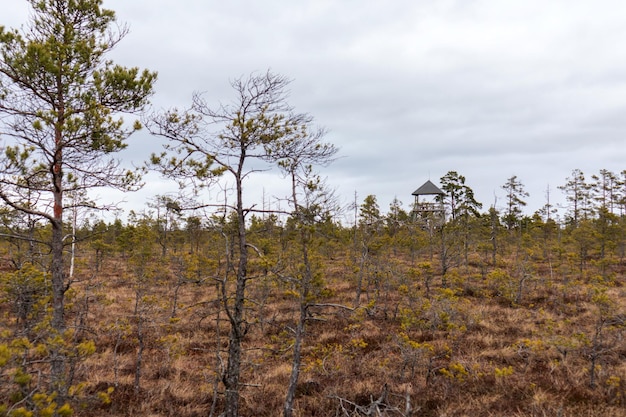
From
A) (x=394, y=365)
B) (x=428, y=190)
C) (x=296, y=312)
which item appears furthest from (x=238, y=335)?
(x=428, y=190)

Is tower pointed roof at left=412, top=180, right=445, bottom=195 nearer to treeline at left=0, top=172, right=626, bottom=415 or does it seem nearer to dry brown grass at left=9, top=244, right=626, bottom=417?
treeline at left=0, top=172, right=626, bottom=415

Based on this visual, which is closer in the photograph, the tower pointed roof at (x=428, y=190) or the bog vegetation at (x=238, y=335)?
the bog vegetation at (x=238, y=335)

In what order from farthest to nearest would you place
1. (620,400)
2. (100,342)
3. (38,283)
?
(100,342) → (38,283) → (620,400)

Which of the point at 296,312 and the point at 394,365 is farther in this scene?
the point at 296,312

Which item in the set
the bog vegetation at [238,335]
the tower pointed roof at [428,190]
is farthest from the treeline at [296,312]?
the tower pointed roof at [428,190]

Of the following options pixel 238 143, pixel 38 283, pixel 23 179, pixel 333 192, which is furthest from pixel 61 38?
pixel 333 192

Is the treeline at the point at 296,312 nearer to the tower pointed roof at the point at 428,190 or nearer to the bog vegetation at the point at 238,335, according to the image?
the bog vegetation at the point at 238,335

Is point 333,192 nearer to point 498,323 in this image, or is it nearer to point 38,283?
point 38,283

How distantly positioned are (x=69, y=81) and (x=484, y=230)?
28.5m

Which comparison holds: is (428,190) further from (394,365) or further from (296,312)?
(394,365)

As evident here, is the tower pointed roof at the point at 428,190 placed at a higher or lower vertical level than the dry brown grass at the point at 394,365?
higher

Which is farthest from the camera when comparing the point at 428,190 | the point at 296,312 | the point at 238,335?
the point at 428,190

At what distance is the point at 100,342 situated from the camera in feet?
42.5

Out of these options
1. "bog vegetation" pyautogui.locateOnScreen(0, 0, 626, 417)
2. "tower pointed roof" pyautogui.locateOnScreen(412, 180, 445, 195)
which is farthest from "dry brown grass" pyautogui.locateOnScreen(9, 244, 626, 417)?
"tower pointed roof" pyautogui.locateOnScreen(412, 180, 445, 195)
